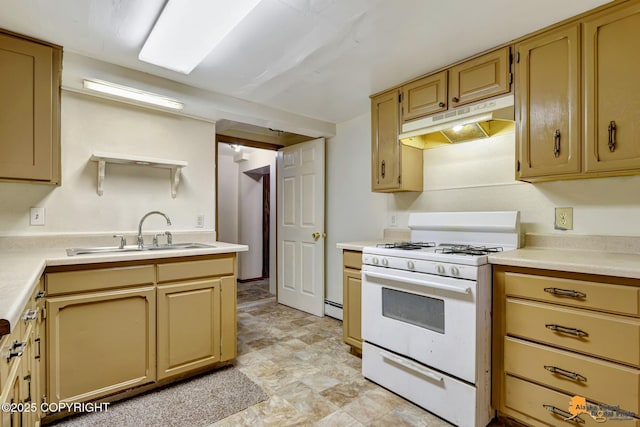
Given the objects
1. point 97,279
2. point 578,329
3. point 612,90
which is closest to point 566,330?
point 578,329

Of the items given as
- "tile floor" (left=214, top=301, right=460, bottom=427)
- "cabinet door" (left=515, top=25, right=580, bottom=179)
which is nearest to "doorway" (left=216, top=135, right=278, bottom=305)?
"tile floor" (left=214, top=301, right=460, bottom=427)

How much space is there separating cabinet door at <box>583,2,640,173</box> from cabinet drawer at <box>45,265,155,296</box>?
2.59 metres

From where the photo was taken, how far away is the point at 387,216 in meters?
3.01

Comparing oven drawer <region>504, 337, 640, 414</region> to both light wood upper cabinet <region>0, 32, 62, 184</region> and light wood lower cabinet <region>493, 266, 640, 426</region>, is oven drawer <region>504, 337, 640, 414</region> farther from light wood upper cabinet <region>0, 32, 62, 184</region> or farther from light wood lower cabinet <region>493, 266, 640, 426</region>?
light wood upper cabinet <region>0, 32, 62, 184</region>

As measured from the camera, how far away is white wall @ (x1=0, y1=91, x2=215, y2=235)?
217 cm

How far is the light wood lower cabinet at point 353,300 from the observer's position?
8.25ft

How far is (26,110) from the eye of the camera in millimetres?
1775

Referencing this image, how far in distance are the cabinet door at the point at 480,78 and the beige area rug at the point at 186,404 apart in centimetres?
233

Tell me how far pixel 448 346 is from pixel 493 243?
0.81 metres

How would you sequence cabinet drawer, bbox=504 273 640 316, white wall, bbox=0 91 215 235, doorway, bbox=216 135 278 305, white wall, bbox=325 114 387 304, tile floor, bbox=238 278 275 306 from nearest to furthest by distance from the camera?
cabinet drawer, bbox=504 273 640 316 < white wall, bbox=0 91 215 235 < white wall, bbox=325 114 387 304 < tile floor, bbox=238 278 275 306 < doorway, bbox=216 135 278 305

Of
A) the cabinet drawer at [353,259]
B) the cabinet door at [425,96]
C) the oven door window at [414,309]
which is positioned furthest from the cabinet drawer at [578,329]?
the cabinet door at [425,96]

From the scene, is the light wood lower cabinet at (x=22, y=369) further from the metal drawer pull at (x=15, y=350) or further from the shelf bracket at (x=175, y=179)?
the shelf bracket at (x=175, y=179)

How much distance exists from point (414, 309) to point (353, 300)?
710mm

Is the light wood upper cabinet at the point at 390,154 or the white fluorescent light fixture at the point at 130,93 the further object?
the light wood upper cabinet at the point at 390,154
